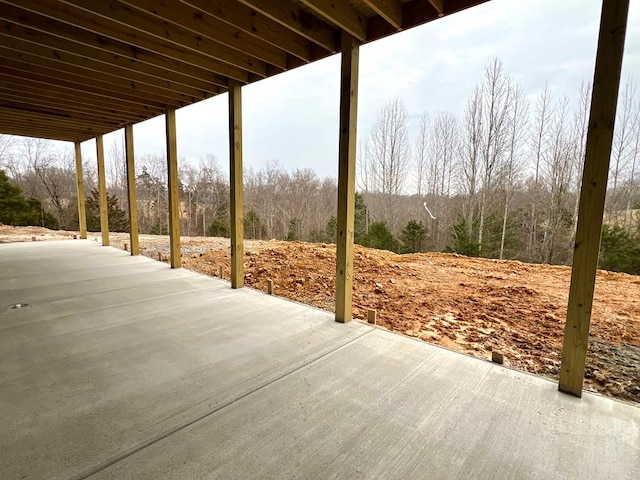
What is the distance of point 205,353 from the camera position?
2279mm

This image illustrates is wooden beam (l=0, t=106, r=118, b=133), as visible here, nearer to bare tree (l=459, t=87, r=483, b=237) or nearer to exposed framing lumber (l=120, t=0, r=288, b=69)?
exposed framing lumber (l=120, t=0, r=288, b=69)

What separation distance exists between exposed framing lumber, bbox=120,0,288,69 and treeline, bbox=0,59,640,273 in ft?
27.1

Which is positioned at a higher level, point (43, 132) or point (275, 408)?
point (43, 132)

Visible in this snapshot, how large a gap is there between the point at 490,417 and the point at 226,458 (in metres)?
1.32

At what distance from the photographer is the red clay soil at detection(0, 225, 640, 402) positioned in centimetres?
280

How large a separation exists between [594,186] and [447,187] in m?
11.7

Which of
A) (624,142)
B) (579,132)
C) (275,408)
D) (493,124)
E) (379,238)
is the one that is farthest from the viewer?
(493,124)

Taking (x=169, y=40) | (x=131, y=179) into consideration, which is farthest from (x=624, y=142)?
(x=131, y=179)

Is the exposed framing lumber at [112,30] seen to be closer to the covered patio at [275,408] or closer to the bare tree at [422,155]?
the covered patio at [275,408]

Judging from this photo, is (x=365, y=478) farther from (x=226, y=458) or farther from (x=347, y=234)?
(x=347, y=234)

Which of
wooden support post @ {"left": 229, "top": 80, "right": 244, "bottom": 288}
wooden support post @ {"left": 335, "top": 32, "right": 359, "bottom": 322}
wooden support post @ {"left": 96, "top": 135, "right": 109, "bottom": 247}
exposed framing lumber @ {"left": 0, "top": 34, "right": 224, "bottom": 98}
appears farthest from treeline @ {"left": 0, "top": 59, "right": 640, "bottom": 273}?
wooden support post @ {"left": 335, "top": 32, "right": 359, "bottom": 322}

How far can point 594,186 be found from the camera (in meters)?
1.66

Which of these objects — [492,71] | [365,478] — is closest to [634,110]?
[492,71]

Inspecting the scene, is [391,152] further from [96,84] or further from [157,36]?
[157,36]
